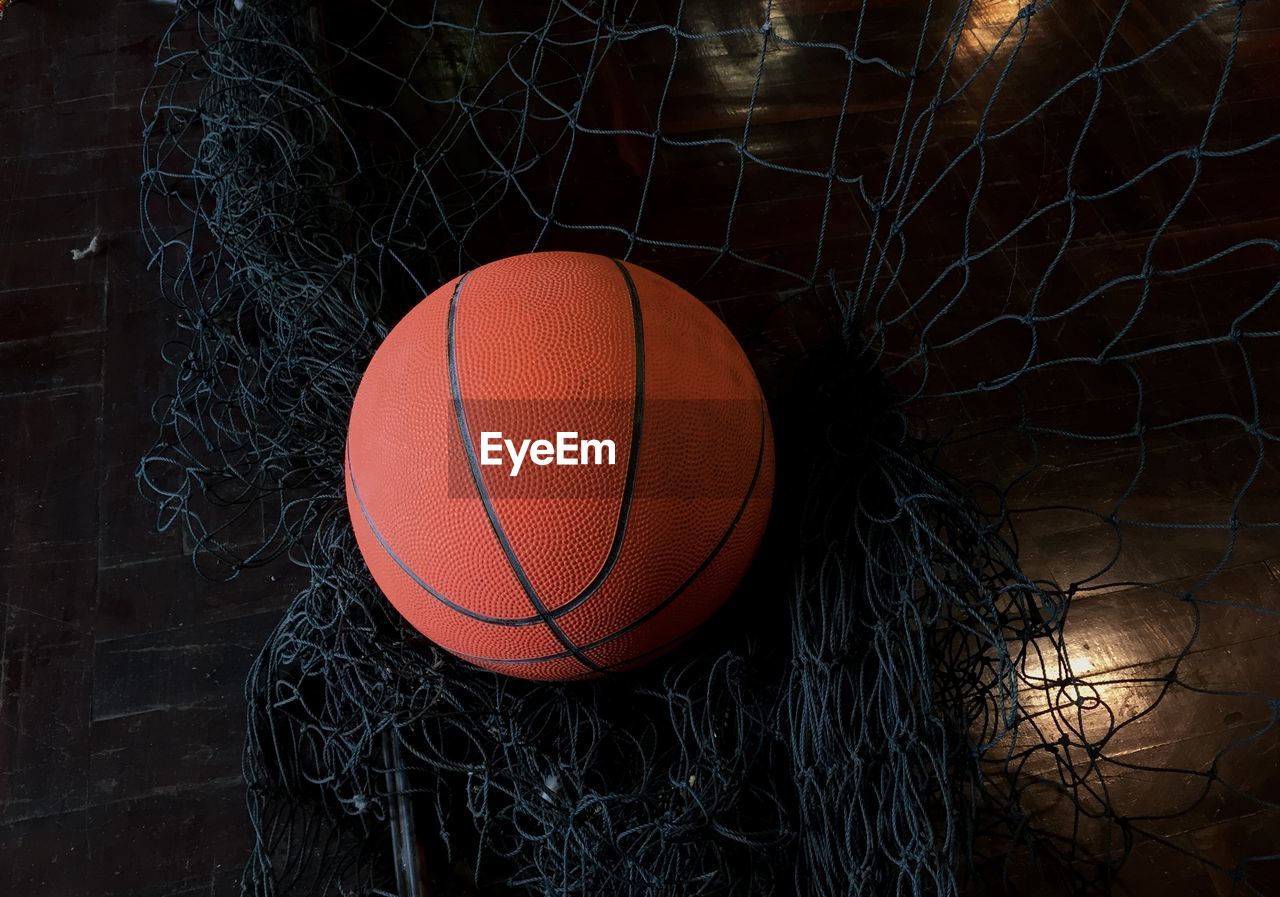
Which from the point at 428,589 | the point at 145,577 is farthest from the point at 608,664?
the point at 145,577

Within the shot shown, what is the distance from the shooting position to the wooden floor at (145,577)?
1.72 m

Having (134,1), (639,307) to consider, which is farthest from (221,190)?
(639,307)

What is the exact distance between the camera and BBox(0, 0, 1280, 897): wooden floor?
1717 millimetres

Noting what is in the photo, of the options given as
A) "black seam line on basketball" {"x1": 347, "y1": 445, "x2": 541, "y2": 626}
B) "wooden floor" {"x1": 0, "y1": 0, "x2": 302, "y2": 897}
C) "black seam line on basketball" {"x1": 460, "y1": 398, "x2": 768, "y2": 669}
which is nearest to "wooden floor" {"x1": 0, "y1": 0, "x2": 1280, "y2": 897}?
"wooden floor" {"x1": 0, "y1": 0, "x2": 302, "y2": 897}

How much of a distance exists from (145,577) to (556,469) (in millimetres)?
1149

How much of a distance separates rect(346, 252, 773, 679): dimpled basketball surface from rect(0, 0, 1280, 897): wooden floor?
70 centimetres

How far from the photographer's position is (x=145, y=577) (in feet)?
6.27

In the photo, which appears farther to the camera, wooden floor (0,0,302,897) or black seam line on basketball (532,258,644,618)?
wooden floor (0,0,302,897)

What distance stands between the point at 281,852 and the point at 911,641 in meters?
1.19

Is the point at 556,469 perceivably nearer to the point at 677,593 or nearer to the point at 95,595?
the point at 677,593

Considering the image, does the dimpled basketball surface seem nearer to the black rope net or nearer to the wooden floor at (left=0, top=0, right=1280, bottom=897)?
the black rope net

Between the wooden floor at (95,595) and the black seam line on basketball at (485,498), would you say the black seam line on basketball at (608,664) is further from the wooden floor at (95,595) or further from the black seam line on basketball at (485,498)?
the wooden floor at (95,595)

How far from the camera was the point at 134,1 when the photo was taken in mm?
2744

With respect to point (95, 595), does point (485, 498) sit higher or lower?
higher
